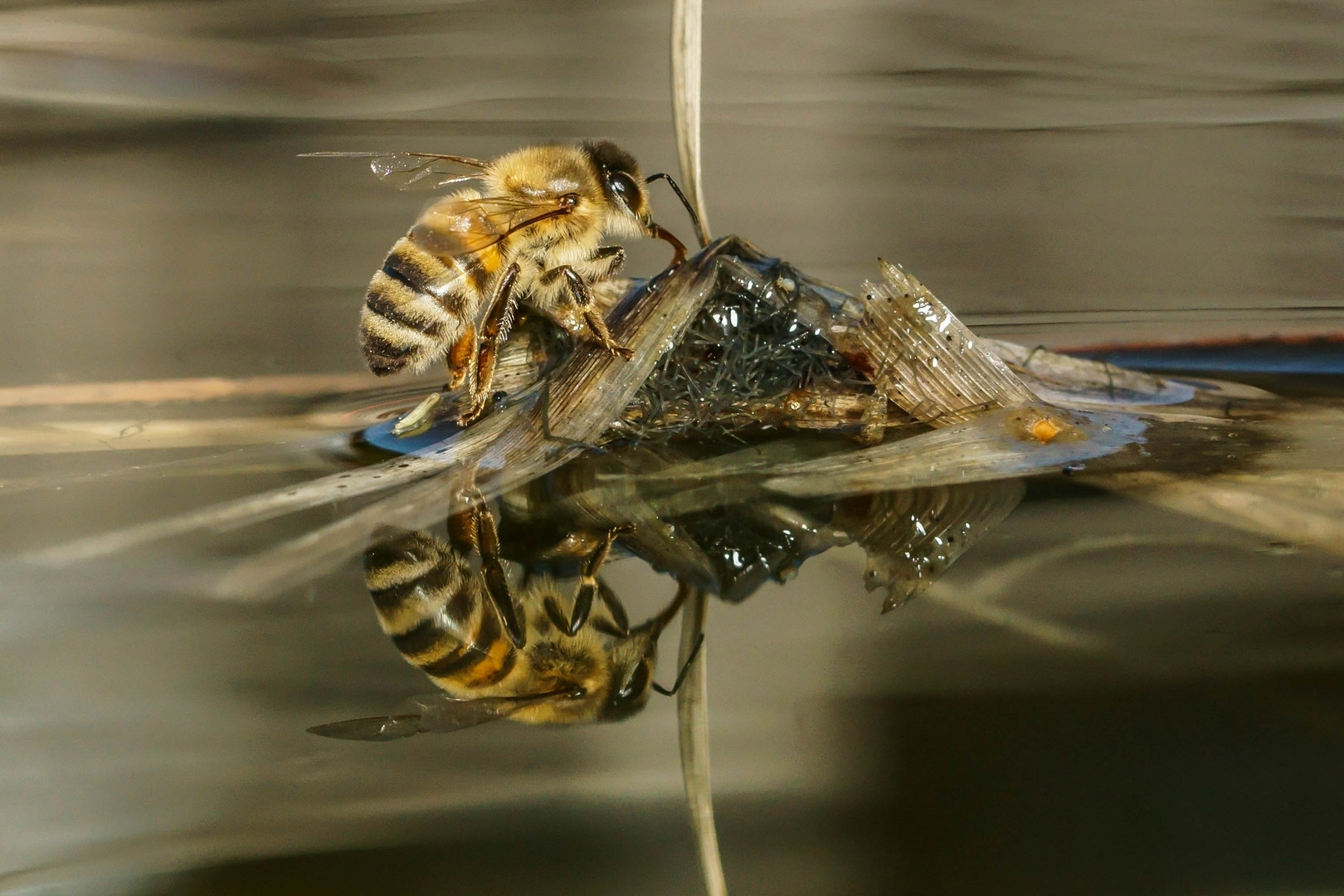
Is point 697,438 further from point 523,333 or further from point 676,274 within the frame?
point 523,333

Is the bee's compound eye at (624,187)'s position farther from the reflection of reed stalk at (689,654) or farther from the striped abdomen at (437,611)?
the striped abdomen at (437,611)

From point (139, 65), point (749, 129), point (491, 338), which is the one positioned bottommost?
point (491, 338)

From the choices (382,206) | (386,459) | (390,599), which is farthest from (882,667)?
(382,206)

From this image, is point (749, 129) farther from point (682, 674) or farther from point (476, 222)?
point (682, 674)

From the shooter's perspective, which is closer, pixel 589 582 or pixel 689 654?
pixel 689 654

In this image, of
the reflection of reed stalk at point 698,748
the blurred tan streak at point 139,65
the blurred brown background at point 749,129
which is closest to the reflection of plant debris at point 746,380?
the reflection of reed stalk at point 698,748

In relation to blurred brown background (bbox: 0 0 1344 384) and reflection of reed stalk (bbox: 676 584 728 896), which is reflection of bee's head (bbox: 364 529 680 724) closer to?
reflection of reed stalk (bbox: 676 584 728 896)

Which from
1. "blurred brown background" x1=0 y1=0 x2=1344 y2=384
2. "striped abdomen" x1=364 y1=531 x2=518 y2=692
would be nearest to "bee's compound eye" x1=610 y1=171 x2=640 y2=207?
"striped abdomen" x1=364 y1=531 x2=518 y2=692

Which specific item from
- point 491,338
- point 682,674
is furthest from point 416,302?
point 682,674
